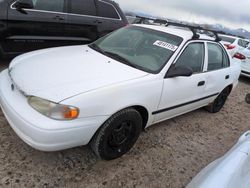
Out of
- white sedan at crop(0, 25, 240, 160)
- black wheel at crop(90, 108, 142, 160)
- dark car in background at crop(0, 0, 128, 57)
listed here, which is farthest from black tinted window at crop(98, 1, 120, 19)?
black wheel at crop(90, 108, 142, 160)

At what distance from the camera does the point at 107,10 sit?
5848 millimetres

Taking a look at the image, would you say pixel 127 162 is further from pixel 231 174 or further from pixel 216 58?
pixel 216 58

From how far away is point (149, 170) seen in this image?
2.87 meters

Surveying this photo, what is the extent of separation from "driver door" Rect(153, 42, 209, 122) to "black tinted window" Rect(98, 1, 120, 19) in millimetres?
2801

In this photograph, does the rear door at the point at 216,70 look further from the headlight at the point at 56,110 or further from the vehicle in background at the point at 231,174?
the headlight at the point at 56,110

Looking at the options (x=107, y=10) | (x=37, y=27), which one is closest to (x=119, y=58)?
(x=37, y=27)

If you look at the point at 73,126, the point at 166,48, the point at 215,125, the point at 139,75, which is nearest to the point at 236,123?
the point at 215,125

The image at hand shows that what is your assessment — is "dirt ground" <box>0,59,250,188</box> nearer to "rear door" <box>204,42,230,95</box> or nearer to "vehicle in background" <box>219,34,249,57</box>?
"rear door" <box>204,42,230,95</box>

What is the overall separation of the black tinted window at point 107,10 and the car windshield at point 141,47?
6.98 ft

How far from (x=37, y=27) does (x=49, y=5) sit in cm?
53

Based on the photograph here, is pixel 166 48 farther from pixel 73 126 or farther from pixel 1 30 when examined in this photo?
pixel 1 30

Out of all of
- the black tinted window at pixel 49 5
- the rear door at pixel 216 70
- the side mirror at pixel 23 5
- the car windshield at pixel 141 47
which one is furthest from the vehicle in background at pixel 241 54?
the side mirror at pixel 23 5

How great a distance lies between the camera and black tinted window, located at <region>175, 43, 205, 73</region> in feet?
11.1

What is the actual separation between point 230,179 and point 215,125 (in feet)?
9.38
